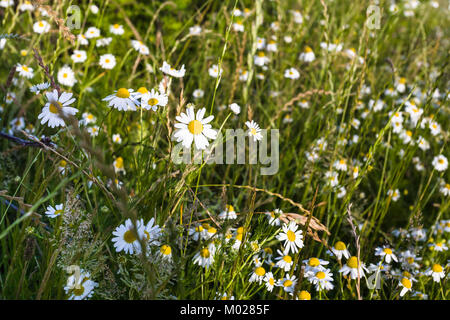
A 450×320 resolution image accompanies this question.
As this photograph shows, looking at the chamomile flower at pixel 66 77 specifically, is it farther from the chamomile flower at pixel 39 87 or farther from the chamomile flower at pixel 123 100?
the chamomile flower at pixel 123 100

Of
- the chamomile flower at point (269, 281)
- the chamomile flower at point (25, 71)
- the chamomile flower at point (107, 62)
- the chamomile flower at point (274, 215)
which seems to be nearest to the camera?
the chamomile flower at point (274, 215)

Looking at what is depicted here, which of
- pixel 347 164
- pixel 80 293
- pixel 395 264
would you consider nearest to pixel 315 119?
pixel 347 164

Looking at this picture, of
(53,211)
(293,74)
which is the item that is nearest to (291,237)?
(53,211)

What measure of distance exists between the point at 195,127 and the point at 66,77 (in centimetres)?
108

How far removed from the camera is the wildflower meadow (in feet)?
2.99

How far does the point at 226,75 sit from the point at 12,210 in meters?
1.12

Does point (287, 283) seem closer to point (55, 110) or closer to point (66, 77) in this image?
point (55, 110)

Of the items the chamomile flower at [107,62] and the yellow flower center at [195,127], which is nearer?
the yellow flower center at [195,127]

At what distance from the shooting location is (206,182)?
161 centimetres

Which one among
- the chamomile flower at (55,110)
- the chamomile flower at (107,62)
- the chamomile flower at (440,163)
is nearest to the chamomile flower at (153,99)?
the chamomile flower at (55,110)

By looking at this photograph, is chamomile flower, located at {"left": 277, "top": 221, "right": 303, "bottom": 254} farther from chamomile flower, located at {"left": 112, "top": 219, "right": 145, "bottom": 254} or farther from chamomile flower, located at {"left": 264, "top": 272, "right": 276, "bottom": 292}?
chamomile flower, located at {"left": 112, "top": 219, "right": 145, "bottom": 254}

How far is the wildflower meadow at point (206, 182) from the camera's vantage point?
2.99ft

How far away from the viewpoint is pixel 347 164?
1642 mm

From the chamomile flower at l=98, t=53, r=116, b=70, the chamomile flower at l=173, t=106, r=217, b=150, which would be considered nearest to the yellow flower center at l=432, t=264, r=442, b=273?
the chamomile flower at l=173, t=106, r=217, b=150
